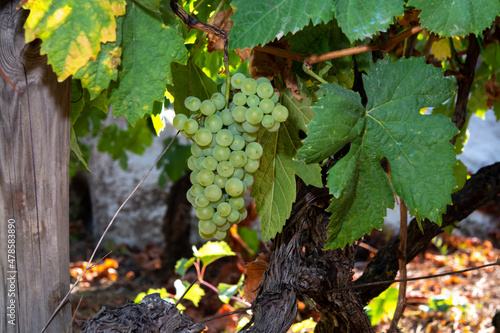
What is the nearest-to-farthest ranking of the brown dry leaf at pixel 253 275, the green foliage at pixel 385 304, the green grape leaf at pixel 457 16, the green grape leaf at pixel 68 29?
1. the green grape leaf at pixel 68 29
2. the green grape leaf at pixel 457 16
3. the brown dry leaf at pixel 253 275
4. the green foliage at pixel 385 304

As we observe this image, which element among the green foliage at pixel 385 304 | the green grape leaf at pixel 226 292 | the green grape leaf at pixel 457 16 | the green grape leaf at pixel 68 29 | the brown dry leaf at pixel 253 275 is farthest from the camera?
the green foliage at pixel 385 304

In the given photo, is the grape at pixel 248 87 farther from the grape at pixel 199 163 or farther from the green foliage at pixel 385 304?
the green foliage at pixel 385 304

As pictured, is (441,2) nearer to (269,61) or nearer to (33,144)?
(269,61)

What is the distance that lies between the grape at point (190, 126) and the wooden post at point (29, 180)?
20 centimetres

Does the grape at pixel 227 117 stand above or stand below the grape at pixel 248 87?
below

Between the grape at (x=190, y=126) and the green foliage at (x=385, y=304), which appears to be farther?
the green foliage at (x=385, y=304)

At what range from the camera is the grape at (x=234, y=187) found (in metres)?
0.84

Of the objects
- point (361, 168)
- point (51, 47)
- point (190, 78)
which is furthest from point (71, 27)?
point (361, 168)

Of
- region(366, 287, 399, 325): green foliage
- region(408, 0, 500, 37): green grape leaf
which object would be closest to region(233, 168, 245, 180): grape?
region(408, 0, 500, 37): green grape leaf

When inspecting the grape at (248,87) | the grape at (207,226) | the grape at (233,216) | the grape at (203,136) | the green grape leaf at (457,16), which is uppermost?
the green grape leaf at (457,16)

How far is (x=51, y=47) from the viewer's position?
2.21 ft

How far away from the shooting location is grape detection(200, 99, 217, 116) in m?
0.83

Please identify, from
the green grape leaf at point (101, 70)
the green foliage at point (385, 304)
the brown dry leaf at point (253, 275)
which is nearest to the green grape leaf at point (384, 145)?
the green grape leaf at point (101, 70)

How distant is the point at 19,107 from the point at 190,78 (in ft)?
1.25
